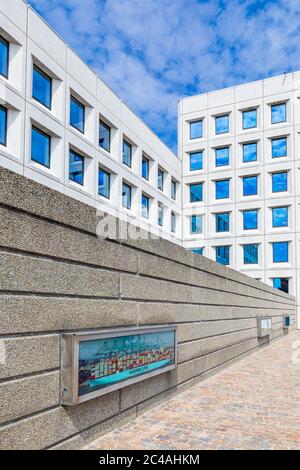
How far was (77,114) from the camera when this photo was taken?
24625 millimetres

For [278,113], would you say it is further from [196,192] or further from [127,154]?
[127,154]

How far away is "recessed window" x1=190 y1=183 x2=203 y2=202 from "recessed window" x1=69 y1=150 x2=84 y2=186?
16851 mm

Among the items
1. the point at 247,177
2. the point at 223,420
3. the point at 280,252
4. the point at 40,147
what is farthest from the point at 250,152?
the point at 223,420

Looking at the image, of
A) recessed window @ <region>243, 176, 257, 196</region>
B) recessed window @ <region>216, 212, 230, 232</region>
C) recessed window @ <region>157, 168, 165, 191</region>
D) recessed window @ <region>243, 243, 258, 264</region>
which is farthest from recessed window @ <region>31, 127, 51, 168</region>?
recessed window @ <region>243, 243, 258, 264</region>

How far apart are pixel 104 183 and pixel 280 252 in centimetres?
1674

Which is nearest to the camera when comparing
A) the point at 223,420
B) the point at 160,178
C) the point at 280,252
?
the point at 223,420

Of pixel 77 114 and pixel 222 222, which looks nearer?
pixel 77 114

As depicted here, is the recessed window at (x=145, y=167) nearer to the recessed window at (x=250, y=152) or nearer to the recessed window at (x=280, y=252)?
the recessed window at (x=250, y=152)

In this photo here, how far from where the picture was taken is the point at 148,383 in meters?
6.94

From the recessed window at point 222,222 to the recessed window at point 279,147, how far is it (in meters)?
6.47

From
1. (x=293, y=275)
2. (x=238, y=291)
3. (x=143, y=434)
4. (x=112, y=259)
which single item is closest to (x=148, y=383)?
(x=143, y=434)

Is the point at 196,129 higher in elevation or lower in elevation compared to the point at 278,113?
lower

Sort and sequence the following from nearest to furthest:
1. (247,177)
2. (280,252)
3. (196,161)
→ (280,252) → (247,177) → (196,161)
